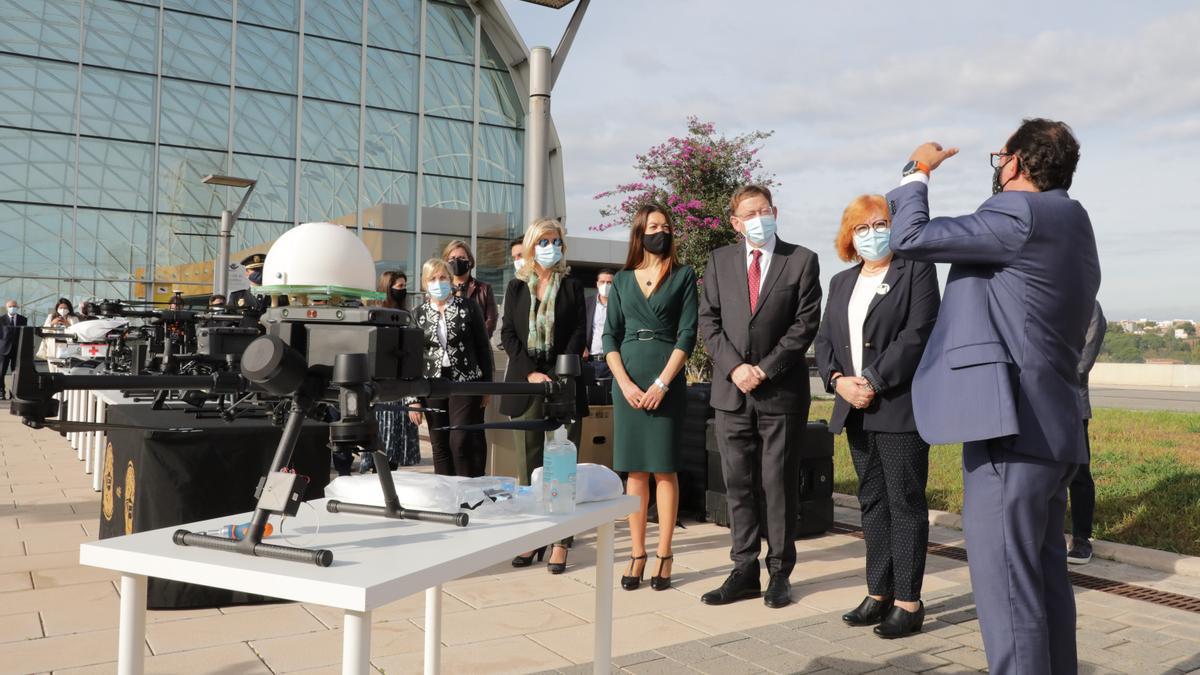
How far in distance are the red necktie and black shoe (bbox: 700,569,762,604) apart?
4.39ft

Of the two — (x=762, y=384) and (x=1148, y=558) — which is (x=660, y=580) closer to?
(x=762, y=384)

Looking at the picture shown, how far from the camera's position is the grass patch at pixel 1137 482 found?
577 centimetres

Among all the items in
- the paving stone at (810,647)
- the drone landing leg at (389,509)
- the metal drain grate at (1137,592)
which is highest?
the drone landing leg at (389,509)

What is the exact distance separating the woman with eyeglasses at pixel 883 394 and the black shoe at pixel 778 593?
1.18ft

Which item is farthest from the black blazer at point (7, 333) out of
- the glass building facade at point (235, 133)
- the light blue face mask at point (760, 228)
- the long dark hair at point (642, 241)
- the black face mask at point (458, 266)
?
the light blue face mask at point (760, 228)

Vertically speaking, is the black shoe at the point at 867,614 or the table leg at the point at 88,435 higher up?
the table leg at the point at 88,435

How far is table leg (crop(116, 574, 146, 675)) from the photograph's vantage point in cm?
171

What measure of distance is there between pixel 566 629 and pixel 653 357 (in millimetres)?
1533

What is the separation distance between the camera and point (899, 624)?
378 cm

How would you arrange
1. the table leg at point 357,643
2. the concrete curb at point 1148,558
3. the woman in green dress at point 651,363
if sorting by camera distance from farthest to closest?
the concrete curb at point 1148,558 → the woman in green dress at point 651,363 → the table leg at point 357,643

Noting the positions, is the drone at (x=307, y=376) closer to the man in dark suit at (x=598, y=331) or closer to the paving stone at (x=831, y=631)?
the paving stone at (x=831, y=631)

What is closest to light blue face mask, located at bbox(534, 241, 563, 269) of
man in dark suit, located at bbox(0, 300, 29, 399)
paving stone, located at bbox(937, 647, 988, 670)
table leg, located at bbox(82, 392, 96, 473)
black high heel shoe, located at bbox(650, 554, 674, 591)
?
black high heel shoe, located at bbox(650, 554, 674, 591)

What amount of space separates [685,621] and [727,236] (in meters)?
12.6

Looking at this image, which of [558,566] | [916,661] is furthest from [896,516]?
[558,566]
